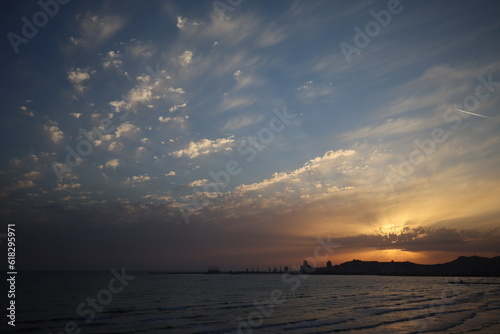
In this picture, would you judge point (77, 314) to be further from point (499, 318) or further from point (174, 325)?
point (499, 318)

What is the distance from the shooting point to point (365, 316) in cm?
3544

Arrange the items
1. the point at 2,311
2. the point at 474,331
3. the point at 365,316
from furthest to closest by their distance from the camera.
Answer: the point at 2,311 → the point at 365,316 → the point at 474,331

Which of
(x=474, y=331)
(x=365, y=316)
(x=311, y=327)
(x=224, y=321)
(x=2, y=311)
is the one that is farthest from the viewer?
(x=2, y=311)

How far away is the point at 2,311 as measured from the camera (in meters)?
38.4

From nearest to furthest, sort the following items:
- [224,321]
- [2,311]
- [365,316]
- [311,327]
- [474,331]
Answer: [474,331] → [311,327] → [224,321] → [365,316] → [2,311]

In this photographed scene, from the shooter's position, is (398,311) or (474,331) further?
(398,311)

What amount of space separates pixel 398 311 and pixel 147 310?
33132mm

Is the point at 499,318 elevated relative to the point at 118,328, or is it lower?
lower

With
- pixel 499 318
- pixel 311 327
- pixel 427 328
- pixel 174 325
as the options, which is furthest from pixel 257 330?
pixel 499 318

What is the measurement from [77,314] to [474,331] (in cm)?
4225

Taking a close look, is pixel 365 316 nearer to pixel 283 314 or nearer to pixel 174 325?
pixel 283 314

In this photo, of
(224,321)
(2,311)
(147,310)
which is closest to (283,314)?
(224,321)

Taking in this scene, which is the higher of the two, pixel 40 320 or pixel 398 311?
pixel 40 320

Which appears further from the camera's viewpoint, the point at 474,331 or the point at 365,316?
the point at 365,316
